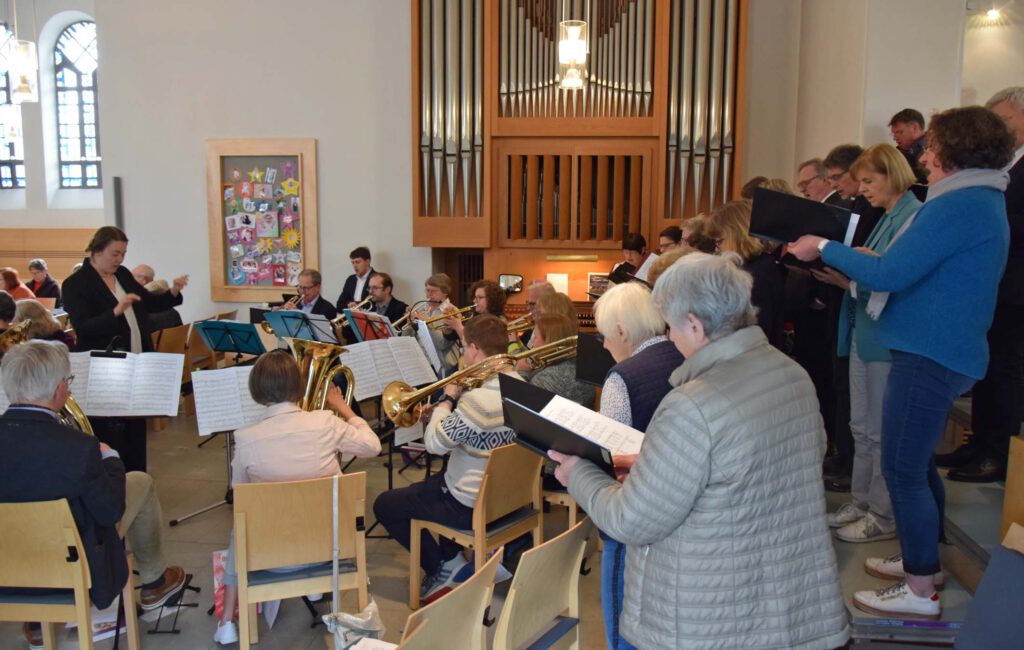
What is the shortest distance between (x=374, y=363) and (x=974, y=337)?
2.71 m

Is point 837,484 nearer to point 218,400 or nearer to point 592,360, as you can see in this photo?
point 592,360

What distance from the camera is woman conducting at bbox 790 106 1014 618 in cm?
231

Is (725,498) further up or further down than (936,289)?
further down

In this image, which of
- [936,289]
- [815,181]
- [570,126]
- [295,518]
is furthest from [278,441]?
[570,126]

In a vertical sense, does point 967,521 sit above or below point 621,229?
below

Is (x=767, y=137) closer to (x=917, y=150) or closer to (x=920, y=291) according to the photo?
A: (x=917, y=150)

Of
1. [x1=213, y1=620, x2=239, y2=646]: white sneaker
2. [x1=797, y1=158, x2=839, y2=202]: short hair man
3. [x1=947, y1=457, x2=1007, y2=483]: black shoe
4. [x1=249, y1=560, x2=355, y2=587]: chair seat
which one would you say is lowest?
[x1=213, y1=620, x2=239, y2=646]: white sneaker

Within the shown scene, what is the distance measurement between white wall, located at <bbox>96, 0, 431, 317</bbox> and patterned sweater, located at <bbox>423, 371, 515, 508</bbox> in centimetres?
492

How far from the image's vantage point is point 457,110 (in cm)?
745

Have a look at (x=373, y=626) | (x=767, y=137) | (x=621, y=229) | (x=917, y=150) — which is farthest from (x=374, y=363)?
(x=767, y=137)

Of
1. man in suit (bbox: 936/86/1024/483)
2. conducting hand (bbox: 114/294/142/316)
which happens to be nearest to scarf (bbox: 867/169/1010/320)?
man in suit (bbox: 936/86/1024/483)

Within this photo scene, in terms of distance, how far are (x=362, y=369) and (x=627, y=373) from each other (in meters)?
1.92

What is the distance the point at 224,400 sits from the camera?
3.67 metres

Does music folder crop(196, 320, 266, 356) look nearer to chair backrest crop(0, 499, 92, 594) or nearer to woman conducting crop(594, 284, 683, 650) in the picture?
chair backrest crop(0, 499, 92, 594)
